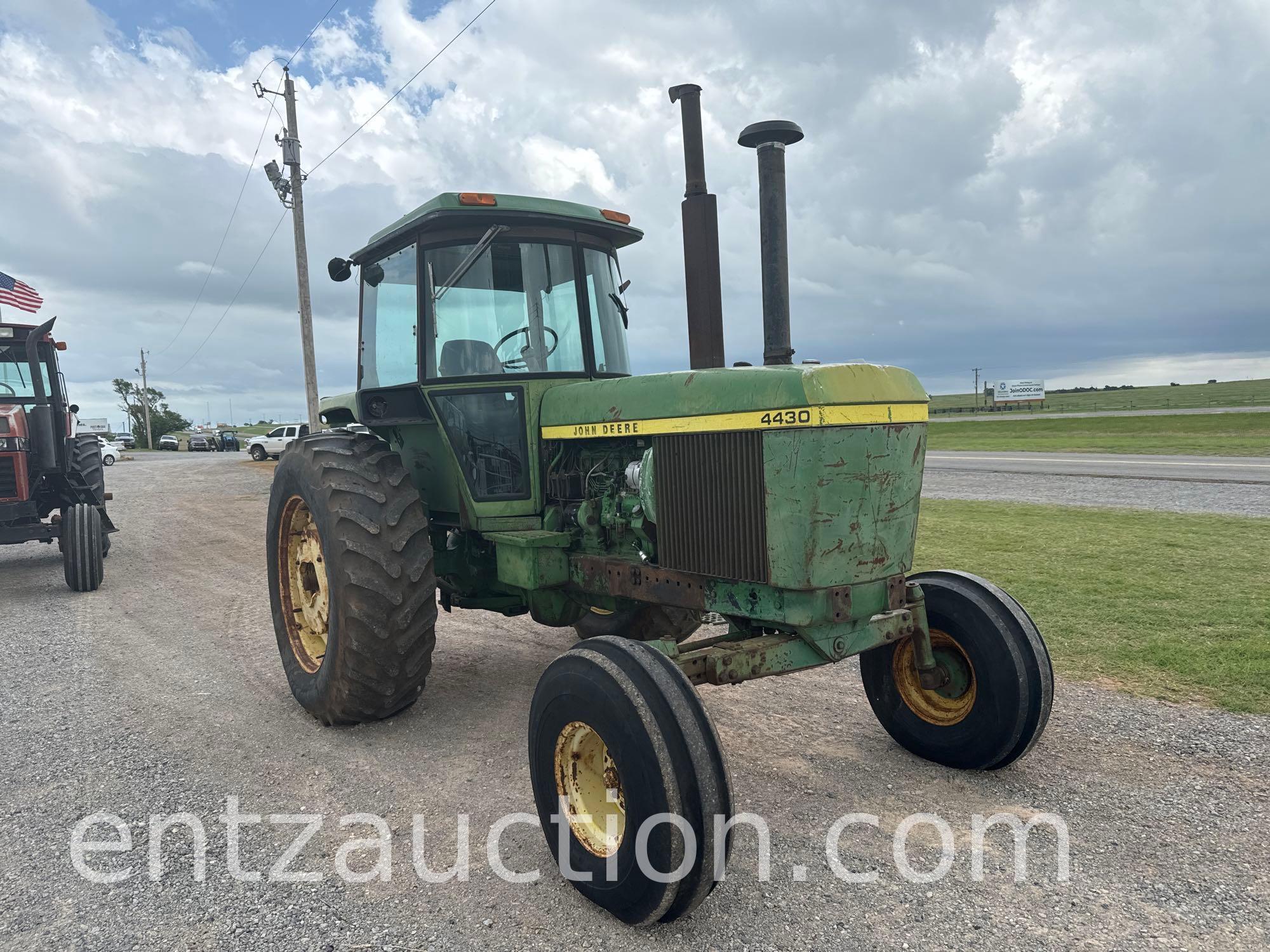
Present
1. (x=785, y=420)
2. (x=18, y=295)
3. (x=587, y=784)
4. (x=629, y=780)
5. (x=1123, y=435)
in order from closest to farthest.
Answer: (x=629, y=780) → (x=587, y=784) → (x=785, y=420) → (x=18, y=295) → (x=1123, y=435)

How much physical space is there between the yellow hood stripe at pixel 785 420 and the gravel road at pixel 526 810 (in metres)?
1.57

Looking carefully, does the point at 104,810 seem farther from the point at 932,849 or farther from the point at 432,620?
the point at 932,849

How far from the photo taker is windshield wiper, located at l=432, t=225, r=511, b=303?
4.21 m

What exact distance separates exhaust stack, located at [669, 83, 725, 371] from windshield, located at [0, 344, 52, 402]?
887cm

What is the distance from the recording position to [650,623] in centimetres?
479

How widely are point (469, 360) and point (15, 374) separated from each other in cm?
822

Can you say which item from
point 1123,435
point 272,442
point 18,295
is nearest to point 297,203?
point 18,295

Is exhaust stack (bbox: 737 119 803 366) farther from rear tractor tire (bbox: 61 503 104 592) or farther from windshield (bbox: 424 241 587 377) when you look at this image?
rear tractor tire (bbox: 61 503 104 592)

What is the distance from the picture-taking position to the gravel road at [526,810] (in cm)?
267

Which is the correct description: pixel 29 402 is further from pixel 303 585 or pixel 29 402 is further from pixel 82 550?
pixel 303 585

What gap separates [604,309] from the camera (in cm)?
467

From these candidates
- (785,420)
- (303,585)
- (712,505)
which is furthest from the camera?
(303,585)

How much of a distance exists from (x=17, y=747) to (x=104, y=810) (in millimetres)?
1175

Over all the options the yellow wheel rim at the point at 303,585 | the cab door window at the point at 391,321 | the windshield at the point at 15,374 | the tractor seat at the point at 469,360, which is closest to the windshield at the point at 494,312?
the tractor seat at the point at 469,360
